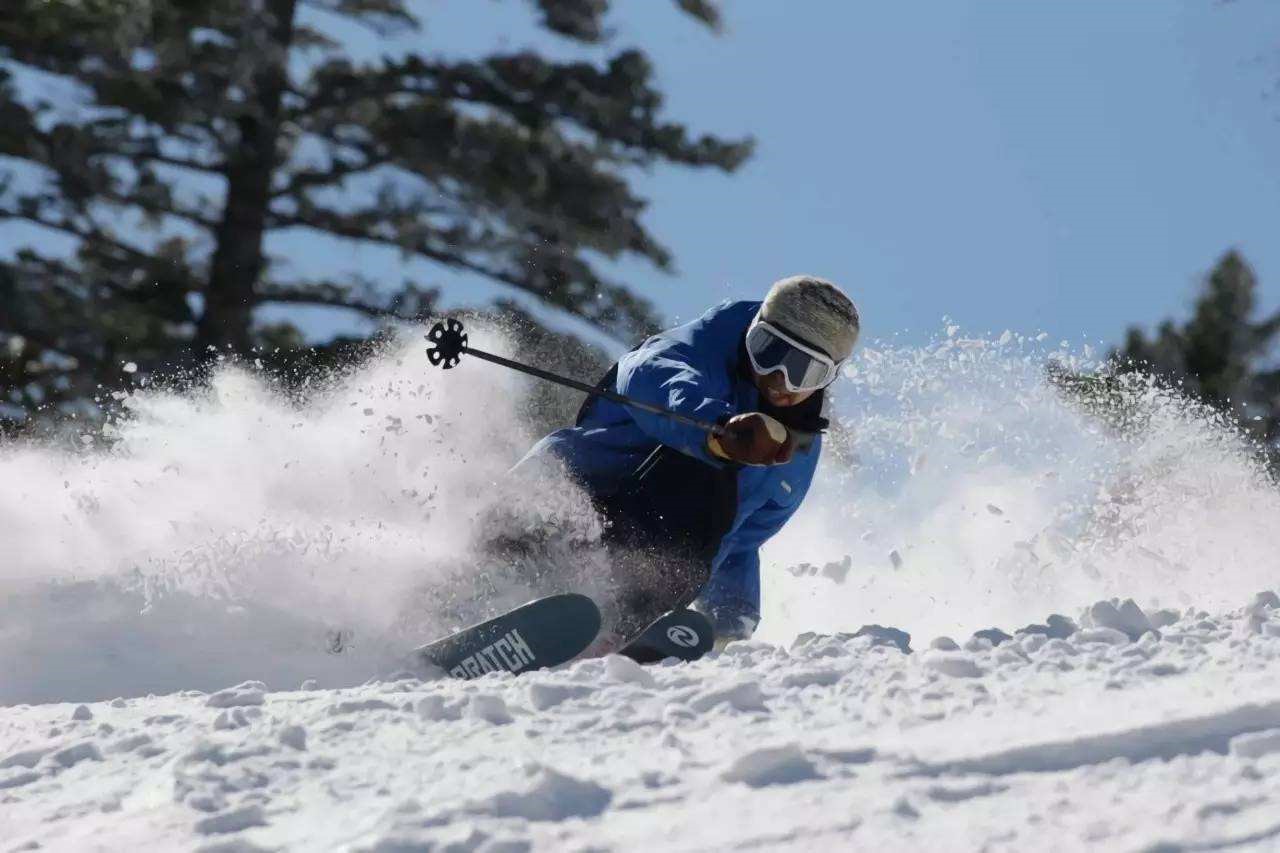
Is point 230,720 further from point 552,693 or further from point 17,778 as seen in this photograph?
point 552,693

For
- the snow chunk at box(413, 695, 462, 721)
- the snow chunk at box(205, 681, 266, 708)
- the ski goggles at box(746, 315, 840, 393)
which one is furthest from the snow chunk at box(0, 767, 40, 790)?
the ski goggles at box(746, 315, 840, 393)

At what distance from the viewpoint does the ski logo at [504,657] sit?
416 cm

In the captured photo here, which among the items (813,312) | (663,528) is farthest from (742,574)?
(813,312)

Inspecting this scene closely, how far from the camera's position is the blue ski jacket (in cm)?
469

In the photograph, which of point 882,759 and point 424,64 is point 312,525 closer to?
point 882,759

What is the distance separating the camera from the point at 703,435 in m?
4.54

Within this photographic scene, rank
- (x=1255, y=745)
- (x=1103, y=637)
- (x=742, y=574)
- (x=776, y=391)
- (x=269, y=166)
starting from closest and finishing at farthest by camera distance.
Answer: (x=1255, y=745), (x=1103, y=637), (x=776, y=391), (x=742, y=574), (x=269, y=166)

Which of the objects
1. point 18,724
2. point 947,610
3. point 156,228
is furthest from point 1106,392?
point 156,228

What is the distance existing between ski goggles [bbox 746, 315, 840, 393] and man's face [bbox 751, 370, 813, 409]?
0.05ft

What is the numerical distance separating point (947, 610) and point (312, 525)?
8.79 ft

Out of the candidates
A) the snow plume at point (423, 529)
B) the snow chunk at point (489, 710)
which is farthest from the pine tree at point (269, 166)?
the snow chunk at point (489, 710)

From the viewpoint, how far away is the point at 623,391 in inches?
194

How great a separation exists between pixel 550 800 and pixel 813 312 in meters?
2.61

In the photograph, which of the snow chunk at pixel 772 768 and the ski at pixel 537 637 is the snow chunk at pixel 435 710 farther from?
the ski at pixel 537 637
